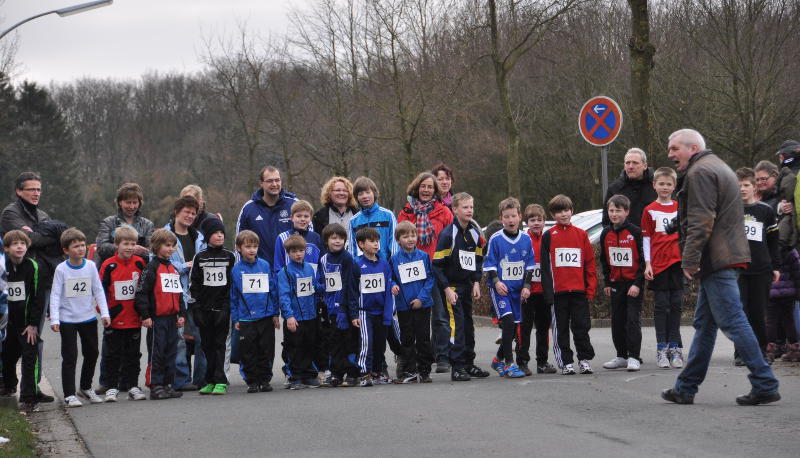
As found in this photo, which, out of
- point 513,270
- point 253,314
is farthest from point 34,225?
point 513,270

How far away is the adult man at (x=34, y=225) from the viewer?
10453mm

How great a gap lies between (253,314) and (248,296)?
18 cm

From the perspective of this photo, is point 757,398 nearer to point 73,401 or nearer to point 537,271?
point 537,271

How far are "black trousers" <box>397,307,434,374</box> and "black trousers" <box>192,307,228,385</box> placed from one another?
67.2 inches

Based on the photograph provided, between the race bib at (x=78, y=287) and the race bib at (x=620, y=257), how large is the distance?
5.14 m

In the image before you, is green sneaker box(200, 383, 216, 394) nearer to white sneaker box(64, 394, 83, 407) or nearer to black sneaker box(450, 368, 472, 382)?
white sneaker box(64, 394, 83, 407)

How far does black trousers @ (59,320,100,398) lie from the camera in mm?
10008

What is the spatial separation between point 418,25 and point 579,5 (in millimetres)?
7010

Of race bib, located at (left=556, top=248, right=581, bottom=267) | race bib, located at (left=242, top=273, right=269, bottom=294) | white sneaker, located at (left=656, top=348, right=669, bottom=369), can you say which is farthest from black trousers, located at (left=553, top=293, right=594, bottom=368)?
race bib, located at (left=242, top=273, right=269, bottom=294)

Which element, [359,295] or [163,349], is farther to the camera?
[359,295]

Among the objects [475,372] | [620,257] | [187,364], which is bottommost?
[475,372]

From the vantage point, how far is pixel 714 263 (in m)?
8.34

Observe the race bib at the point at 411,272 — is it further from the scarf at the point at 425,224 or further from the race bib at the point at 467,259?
the scarf at the point at 425,224

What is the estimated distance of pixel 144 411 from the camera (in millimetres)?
9398
